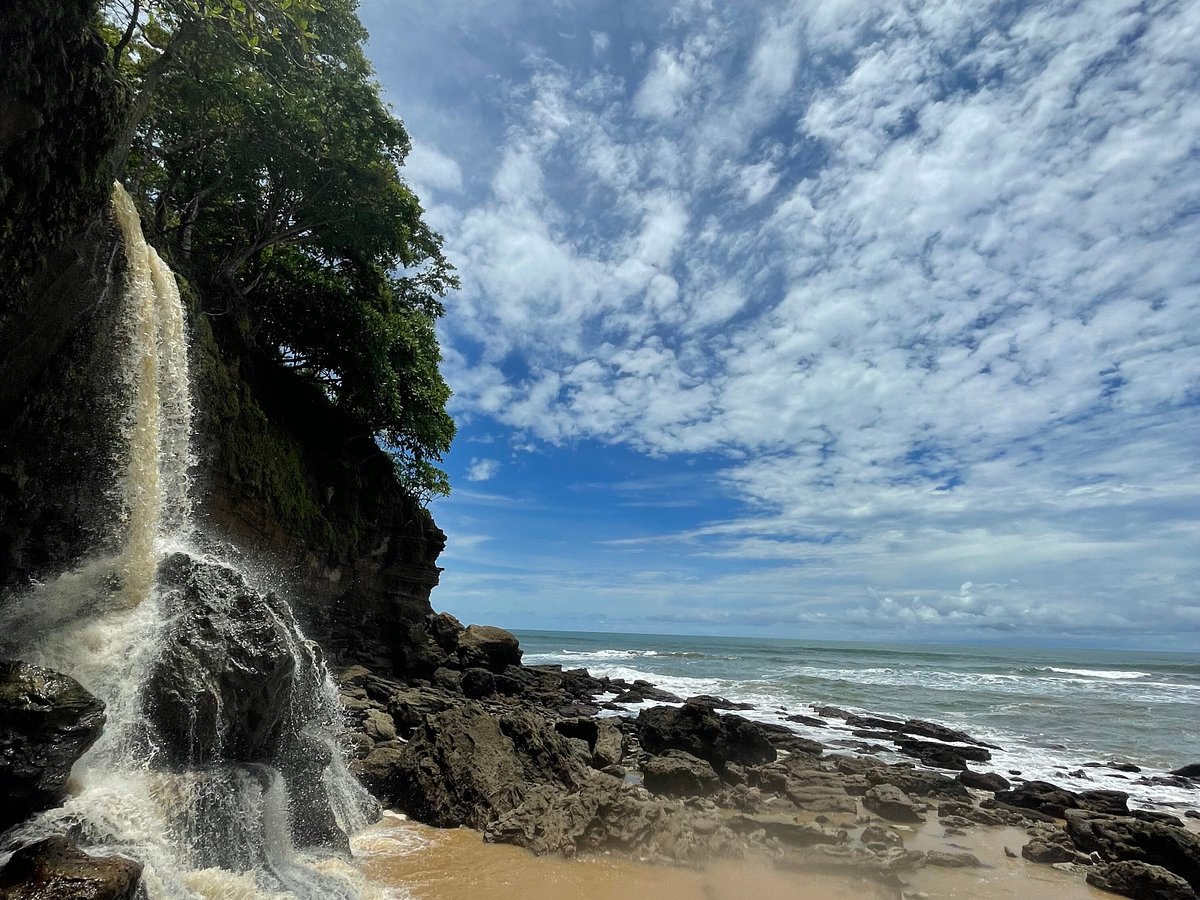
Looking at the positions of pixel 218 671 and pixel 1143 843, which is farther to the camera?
pixel 1143 843

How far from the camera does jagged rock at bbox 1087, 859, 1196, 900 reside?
26.4ft

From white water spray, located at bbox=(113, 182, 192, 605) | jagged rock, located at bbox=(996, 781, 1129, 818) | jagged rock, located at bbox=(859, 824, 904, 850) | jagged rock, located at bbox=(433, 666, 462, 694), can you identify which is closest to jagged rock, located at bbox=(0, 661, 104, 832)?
white water spray, located at bbox=(113, 182, 192, 605)

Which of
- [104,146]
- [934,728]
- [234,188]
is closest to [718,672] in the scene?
[934,728]

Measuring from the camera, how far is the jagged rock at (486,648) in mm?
23500

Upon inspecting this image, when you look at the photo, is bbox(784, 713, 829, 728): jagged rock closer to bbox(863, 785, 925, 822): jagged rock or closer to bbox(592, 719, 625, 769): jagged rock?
bbox(592, 719, 625, 769): jagged rock

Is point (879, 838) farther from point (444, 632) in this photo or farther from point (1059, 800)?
point (444, 632)

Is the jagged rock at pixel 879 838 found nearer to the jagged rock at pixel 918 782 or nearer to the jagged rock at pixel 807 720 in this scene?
the jagged rock at pixel 918 782

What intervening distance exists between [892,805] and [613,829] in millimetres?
5977

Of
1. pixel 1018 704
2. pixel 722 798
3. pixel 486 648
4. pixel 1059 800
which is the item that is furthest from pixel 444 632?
pixel 1018 704

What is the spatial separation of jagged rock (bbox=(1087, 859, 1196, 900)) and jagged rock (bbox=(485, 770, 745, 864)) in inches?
194

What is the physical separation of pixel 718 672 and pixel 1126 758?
26.1 m

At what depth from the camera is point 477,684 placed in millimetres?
20125

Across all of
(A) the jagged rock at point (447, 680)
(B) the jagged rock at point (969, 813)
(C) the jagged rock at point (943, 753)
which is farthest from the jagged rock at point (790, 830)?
(A) the jagged rock at point (447, 680)

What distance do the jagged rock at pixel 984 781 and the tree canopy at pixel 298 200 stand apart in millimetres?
16114
